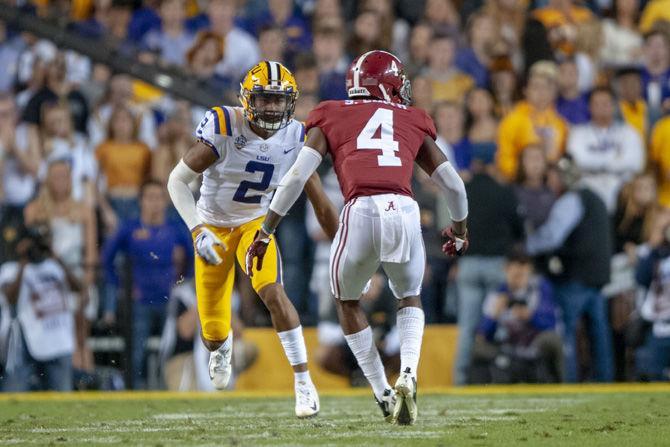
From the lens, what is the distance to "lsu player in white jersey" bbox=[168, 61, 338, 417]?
734cm

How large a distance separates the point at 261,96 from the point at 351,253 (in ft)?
4.09

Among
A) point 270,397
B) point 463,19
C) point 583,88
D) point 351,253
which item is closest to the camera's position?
point 351,253

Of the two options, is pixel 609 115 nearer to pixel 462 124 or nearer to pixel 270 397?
pixel 462 124

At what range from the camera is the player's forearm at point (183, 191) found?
7477mm

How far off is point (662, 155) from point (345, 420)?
598 centimetres

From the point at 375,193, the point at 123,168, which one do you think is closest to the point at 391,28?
the point at 123,168

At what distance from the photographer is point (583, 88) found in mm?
13172

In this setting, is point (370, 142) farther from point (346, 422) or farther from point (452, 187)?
point (346, 422)

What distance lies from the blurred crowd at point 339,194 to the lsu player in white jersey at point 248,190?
2817 millimetres

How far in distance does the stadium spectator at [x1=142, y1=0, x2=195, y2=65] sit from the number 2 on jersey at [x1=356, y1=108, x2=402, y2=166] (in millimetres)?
6200

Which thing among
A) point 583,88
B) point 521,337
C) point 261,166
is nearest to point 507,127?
point 583,88

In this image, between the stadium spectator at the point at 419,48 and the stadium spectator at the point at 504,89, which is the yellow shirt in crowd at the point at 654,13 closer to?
the stadium spectator at the point at 504,89

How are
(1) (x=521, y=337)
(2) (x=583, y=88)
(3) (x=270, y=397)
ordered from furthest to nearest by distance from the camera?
1. (2) (x=583, y=88)
2. (1) (x=521, y=337)
3. (3) (x=270, y=397)

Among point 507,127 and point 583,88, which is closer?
point 507,127
